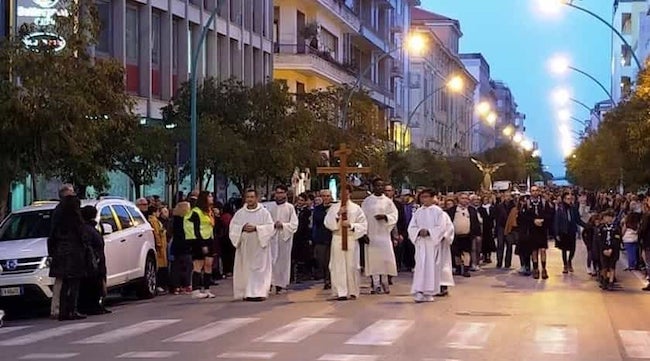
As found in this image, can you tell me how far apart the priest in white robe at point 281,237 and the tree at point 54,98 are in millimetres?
3477

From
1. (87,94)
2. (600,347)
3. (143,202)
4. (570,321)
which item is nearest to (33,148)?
(87,94)

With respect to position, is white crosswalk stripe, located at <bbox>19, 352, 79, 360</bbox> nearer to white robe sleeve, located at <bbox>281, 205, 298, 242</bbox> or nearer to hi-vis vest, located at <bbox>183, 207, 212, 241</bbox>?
hi-vis vest, located at <bbox>183, 207, 212, 241</bbox>

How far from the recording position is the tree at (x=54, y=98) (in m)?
20.0

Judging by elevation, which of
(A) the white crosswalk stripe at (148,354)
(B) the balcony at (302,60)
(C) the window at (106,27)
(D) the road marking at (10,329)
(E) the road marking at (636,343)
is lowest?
(E) the road marking at (636,343)

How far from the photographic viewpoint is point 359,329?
15.2 metres

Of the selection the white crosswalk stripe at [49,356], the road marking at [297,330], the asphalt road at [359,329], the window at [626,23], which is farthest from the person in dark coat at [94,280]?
the window at [626,23]

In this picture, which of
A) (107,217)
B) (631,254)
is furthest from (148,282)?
(631,254)

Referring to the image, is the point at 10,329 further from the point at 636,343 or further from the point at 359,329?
the point at 636,343

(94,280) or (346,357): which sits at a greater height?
(94,280)

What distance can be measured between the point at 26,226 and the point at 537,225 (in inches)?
427

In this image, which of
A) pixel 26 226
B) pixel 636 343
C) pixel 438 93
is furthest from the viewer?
pixel 438 93

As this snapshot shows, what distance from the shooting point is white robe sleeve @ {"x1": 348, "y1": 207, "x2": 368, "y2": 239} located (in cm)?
2022

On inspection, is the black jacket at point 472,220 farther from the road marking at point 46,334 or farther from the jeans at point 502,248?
the road marking at point 46,334

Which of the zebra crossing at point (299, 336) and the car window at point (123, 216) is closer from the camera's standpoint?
the zebra crossing at point (299, 336)
